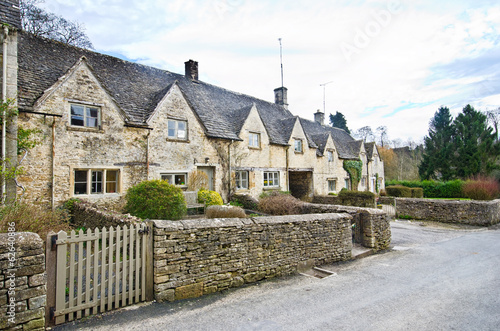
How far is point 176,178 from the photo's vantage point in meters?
14.5

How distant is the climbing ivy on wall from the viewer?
1073 inches

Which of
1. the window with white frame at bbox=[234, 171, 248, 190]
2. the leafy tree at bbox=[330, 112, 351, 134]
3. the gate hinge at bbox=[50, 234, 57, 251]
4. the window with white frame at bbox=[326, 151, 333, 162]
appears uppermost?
the leafy tree at bbox=[330, 112, 351, 134]

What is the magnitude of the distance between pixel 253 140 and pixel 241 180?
3.08 meters

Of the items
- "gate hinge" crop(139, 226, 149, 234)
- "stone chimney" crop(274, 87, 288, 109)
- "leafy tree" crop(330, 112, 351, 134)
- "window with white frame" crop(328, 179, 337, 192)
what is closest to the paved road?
"gate hinge" crop(139, 226, 149, 234)

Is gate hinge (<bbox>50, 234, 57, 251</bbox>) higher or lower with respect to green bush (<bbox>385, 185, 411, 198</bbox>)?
higher

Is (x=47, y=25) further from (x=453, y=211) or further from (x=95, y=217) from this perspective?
(x=453, y=211)

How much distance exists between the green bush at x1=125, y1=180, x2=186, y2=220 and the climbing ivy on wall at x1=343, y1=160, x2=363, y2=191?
69.1 ft

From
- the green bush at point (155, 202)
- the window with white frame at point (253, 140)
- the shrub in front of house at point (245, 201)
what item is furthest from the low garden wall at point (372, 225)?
the window with white frame at point (253, 140)

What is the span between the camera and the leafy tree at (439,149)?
3381 centimetres

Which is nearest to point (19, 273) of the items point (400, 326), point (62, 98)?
point (400, 326)

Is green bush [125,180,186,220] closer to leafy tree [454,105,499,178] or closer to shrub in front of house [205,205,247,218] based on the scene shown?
shrub in front of house [205,205,247,218]

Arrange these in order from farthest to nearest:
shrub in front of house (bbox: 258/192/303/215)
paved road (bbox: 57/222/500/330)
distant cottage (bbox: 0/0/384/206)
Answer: shrub in front of house (bbox: 258/192/303/215), distant cottage (bbox: 0/0/384/206), paved road (bbox: 57/222/500/330)

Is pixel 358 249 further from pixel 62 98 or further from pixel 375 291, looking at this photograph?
pixel 62 98

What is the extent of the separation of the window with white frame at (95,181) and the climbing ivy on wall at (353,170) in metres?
22.1
